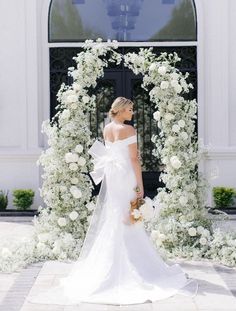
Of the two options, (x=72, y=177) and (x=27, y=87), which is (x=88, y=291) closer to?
(x=72, y=177)

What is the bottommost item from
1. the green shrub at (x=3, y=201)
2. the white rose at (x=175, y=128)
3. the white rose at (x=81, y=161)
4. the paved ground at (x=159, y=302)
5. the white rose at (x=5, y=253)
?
the paved ground at (x=159, y=302)

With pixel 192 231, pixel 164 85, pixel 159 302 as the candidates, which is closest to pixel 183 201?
pixel 192 231

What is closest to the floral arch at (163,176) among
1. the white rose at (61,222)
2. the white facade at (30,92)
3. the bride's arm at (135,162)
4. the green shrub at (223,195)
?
the white rose at (61,222)

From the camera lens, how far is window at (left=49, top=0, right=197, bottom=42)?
42.9ft

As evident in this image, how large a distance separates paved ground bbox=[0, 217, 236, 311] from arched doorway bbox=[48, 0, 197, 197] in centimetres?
565

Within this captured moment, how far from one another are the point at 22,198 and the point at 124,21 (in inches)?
164

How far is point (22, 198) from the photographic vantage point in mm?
12234

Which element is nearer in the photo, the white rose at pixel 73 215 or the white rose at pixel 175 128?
the white rose at pixel 73 215

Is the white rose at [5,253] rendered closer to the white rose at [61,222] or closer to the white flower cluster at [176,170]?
the white rose at [61,222]

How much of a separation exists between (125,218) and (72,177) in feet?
6.82

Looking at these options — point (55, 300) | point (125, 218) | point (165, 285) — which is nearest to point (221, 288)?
point (165, 285)

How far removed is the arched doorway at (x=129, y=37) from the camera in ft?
42.7

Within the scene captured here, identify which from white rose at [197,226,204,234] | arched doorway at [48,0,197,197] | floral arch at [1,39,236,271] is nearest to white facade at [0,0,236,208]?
arched doorway at [48,0,197,197]

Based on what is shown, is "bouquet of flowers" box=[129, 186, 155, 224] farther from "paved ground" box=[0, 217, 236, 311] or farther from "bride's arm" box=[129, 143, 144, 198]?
"paved ground" box=[0, 217, 236, 311]
